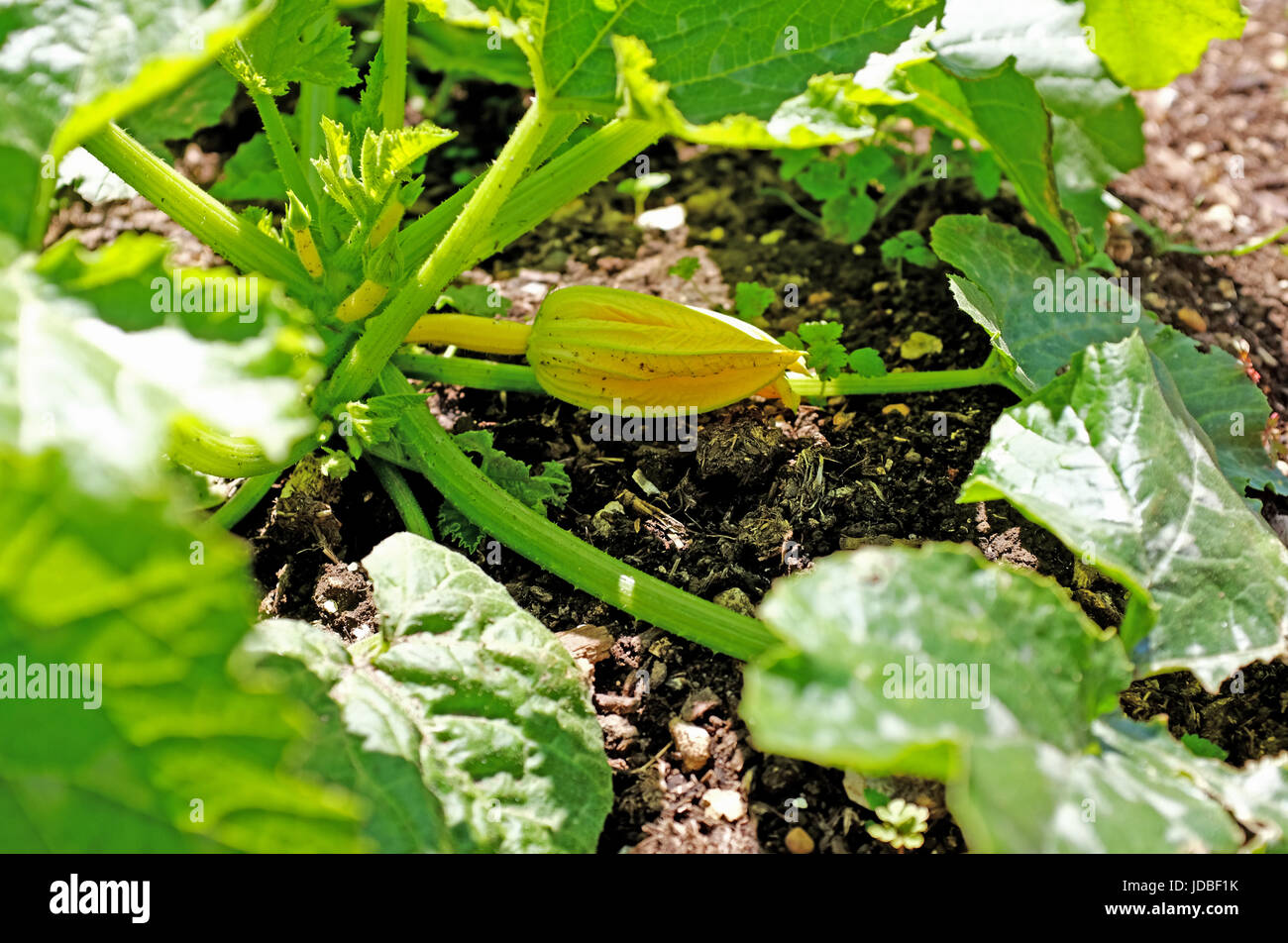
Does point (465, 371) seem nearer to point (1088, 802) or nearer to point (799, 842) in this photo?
point (799, 842)

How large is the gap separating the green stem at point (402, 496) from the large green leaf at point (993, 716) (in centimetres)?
91

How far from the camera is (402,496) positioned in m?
2.01

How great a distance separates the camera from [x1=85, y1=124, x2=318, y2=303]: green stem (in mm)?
1843

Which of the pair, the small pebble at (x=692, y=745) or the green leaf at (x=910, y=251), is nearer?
the small pebble at (x=692, y=745)

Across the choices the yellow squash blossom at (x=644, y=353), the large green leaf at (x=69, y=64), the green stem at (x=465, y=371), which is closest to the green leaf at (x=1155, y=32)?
the yellow squash blossom at (x=644, y=353)

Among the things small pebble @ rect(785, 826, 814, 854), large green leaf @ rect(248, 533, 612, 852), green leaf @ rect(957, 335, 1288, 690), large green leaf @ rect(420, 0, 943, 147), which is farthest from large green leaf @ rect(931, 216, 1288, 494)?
large green leaf @ rect(248, 533, 612, 852)

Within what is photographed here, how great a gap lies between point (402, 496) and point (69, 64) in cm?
91

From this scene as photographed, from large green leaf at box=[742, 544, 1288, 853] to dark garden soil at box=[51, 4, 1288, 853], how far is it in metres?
0.44

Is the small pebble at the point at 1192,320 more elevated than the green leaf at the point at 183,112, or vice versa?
the green leaf at the point at 183,112

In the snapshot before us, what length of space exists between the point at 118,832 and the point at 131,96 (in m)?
0.79

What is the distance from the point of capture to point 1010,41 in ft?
7.27

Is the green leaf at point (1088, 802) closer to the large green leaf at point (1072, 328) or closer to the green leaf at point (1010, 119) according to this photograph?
the large green leaf at point (1072, 328)

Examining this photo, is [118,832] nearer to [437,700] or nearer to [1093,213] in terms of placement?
[437,700]

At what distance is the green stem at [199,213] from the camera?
184cm
